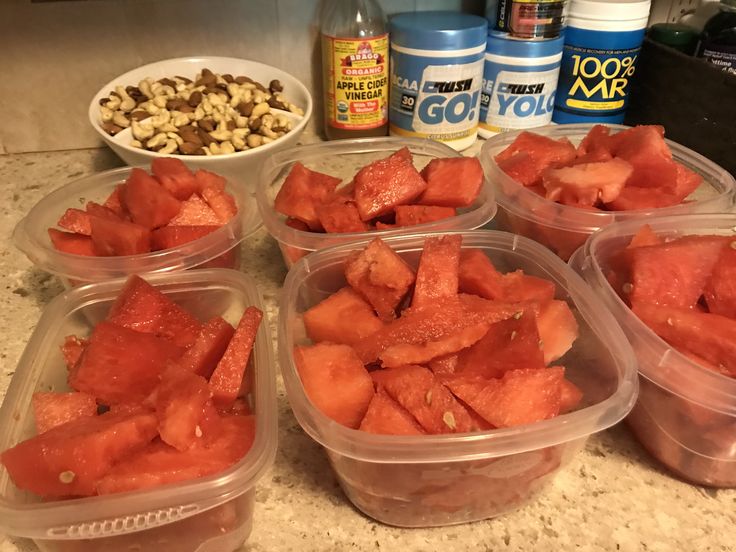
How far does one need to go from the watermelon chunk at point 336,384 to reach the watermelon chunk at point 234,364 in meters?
0.07

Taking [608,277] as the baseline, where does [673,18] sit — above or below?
above

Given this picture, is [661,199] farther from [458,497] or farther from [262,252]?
[262,252]

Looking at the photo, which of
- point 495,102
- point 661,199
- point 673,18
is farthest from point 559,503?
point 673,18

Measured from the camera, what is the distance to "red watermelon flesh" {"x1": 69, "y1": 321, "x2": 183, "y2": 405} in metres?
0.67

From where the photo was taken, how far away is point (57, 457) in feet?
1.87

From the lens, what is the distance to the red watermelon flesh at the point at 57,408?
65cm

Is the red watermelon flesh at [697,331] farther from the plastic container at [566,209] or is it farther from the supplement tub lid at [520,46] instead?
the supplement tub lid at [520,46]

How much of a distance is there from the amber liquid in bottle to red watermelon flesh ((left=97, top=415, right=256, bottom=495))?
0.89m

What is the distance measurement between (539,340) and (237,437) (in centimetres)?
37

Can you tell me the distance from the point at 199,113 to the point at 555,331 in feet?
2.98

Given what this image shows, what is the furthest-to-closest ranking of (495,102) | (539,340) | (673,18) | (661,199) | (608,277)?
(673,18) < (495,102) < (661,199) < (608,277) < (539,340)

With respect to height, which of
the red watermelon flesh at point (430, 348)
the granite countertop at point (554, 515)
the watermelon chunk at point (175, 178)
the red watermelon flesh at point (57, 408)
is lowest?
the granite countertop at point (554, 515)

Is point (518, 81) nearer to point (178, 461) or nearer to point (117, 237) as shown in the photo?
point (117, 237)

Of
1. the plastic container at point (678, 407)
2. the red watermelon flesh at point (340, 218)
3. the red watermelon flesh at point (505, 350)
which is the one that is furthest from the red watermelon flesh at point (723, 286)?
the red watermelon flesh at point (340, 218)
